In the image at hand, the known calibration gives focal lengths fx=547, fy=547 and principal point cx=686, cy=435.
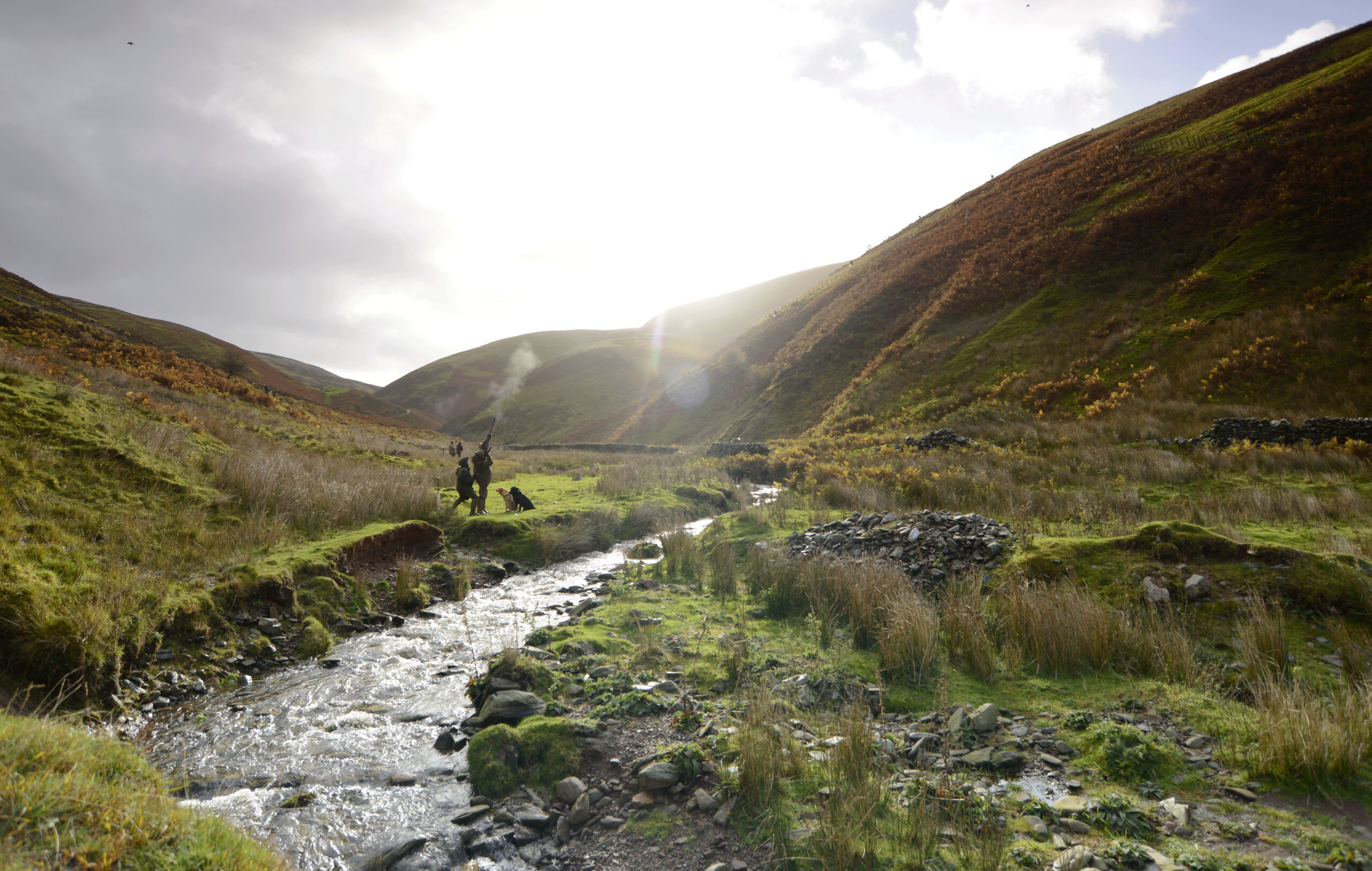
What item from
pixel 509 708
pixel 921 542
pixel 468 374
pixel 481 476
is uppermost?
pixel 468 374

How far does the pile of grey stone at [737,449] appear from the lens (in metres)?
28.2

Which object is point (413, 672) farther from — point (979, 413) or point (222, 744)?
point (979, 413)

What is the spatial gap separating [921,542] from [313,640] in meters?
8.73

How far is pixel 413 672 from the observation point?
6.64 m

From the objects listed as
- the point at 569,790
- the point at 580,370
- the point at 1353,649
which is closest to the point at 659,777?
the point at 569,790

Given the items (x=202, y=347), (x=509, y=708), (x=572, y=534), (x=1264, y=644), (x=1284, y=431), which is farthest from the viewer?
(x=202, y=347)

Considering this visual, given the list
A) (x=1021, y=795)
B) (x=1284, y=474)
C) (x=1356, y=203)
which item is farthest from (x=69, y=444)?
(x=1356, y=203)

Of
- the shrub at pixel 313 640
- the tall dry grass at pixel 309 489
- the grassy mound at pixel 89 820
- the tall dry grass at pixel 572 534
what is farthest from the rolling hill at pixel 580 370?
the grassy mound at pixel 89 820

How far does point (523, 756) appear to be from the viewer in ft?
15.4

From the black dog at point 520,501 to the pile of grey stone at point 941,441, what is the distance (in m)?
15.0

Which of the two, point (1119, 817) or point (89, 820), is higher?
point (89, 820)

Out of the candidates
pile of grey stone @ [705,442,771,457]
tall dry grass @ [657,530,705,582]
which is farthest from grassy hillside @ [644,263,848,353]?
tall dry grass @ [657,530,705,582]

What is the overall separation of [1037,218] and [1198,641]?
127ft

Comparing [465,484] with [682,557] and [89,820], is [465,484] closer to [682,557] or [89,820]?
[682,557]
